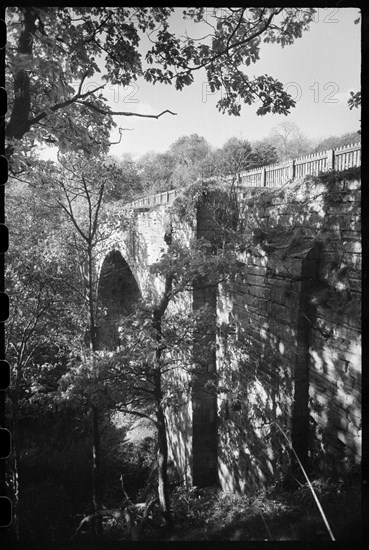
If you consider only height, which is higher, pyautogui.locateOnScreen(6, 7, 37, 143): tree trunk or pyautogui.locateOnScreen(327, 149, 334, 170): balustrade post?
pyautogui.locateOnScreen(327, 149, 334, 170): balustrade post

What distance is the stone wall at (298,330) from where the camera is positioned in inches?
135

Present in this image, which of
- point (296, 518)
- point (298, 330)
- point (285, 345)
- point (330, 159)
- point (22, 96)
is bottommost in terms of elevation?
point (296, 518)

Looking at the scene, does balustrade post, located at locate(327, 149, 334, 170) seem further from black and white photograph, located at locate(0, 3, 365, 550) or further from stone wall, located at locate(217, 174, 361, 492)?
stone wall, located at locate(217, 174, 361, 492)

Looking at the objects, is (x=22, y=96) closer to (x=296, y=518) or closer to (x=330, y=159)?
(x=296, y=518)

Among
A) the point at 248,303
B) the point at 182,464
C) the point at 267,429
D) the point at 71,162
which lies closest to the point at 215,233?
the point at 248,303

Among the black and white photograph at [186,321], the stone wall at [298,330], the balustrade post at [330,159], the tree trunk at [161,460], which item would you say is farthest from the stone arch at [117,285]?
the balustrade post at [330,159]

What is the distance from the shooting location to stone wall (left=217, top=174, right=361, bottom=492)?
11.3ft

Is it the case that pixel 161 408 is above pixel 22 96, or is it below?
below

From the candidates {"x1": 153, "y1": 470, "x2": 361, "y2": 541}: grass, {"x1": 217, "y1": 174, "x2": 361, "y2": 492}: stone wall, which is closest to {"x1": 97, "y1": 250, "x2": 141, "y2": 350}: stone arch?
{"x1": 217, "y1": 174, "x2": 361, "y2": 492}: stone wall

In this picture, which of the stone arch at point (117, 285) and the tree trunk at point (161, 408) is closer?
the tree trunk at point (161, 408)

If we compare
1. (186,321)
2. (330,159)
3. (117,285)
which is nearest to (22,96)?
(186,321)

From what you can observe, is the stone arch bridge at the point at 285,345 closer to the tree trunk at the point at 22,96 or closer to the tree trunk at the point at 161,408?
the tree trunk at the point at 161,408

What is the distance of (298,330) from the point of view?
3.93 m

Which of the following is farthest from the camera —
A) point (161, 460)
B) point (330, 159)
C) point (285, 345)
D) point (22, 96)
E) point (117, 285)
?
point (117, 285)
